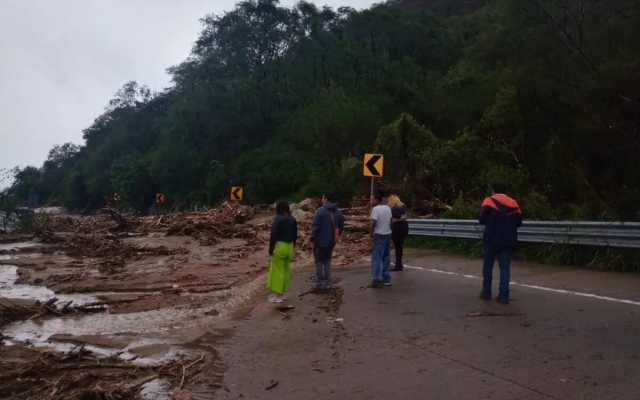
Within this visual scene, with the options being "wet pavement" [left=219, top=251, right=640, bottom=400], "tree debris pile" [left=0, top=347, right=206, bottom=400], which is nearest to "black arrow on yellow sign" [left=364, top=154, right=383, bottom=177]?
"wet pavement" [left=219, top=251, right=640, bottom=400]

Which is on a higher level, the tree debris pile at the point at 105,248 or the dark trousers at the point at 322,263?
the dark trousers at the point at 322,263

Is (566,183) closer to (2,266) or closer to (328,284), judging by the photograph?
(328,284)

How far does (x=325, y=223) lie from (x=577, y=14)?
20980 millimetres

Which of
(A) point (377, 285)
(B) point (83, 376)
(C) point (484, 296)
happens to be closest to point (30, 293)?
(A) point (377, 285)

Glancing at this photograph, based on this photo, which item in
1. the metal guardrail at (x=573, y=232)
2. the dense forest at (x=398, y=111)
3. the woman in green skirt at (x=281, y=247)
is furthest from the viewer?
the dense forest at (x=398, y=111)

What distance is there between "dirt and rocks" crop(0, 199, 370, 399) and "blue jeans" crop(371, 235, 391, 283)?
2446 millimetres

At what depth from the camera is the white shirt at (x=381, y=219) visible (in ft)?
39.9

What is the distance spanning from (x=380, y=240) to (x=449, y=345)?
4.47 metres

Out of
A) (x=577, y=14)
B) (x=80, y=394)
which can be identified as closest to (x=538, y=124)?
(x=577, y=14)

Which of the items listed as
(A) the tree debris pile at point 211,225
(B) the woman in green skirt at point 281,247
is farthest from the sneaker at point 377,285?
(A) the tree debris pile at point 211,225

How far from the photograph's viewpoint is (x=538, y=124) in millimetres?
27875

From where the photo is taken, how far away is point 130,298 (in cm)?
1288

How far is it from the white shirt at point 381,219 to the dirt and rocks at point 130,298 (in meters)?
2.75

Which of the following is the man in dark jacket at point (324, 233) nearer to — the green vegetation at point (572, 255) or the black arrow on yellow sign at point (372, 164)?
the green vegetation at point (572, 255)
